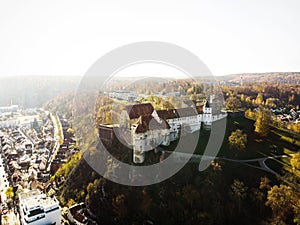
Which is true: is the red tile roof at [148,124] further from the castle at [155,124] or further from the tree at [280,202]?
the tree at [280,202]

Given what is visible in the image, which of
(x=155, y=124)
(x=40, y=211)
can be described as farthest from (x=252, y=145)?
(x=40, y=211)

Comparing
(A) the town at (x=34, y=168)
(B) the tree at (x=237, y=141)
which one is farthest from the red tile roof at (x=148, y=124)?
(A) the town at (x=34, y=168)

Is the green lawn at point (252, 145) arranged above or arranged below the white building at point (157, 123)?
below

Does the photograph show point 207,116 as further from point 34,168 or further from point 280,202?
point 34,168

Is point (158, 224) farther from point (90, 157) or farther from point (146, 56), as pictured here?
point (146, 56)

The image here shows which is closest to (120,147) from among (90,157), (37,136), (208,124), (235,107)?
(90,157)

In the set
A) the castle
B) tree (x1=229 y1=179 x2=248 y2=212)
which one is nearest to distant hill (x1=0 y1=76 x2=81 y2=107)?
the castle
